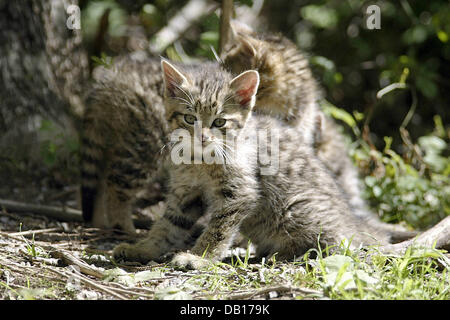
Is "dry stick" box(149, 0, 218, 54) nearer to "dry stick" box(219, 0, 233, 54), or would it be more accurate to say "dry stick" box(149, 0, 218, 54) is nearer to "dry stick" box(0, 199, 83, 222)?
"dry stick" box(219, 0, 233, 54)

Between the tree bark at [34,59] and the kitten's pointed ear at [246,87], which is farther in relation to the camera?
the tree bark at [34,59]

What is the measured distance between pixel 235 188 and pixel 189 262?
2.12 feet

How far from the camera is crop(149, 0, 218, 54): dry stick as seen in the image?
6.40 metres

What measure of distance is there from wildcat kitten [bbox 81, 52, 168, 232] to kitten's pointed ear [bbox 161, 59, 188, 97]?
0.76m

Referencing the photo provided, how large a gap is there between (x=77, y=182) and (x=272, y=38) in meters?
2.65

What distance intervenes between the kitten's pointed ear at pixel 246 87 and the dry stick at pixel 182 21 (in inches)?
111

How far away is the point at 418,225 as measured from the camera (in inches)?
199

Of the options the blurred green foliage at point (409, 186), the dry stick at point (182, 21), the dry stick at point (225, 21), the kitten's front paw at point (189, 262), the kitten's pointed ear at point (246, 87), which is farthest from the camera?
the dry stick at point (182, 21)

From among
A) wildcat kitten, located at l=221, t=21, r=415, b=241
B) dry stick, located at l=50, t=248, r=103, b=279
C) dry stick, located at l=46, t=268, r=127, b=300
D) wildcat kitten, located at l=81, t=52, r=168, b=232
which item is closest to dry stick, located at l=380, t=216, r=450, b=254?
wildcat kitten, located at l=221, t=21, r=415, b=241

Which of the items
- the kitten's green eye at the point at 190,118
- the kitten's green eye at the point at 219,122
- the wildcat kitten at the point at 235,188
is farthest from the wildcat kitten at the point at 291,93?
the kitten's green eye at the point at 190,118

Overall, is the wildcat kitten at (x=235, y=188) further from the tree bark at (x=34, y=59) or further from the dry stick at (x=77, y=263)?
the tree bark at (x=34, y=59)

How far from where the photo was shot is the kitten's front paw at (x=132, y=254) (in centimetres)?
383

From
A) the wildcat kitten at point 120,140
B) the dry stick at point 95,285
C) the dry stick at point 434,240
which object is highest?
the wildcat kitten at point 120,140
